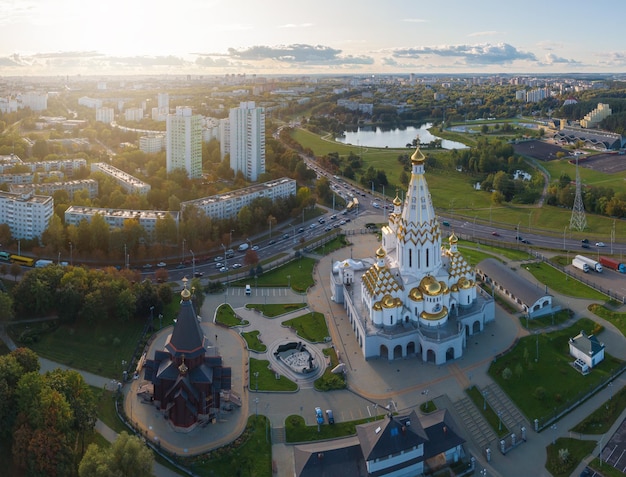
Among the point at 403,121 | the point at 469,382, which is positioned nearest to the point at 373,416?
the point at 469,382

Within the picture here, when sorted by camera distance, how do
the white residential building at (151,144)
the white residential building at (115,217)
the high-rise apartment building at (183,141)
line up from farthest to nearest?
the white residential building at (151,144) → the high-rise apartment building at (183,141) → the white residential building at (115,217)

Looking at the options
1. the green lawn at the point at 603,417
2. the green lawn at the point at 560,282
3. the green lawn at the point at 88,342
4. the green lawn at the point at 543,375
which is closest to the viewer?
the green lawn at the point at 603,417

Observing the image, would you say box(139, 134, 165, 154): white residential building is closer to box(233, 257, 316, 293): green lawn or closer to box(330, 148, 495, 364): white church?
box(233, 257, 316, 293): green lawn

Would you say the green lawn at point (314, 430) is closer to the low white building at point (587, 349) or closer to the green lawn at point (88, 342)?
the green lawn at point (88, 342)

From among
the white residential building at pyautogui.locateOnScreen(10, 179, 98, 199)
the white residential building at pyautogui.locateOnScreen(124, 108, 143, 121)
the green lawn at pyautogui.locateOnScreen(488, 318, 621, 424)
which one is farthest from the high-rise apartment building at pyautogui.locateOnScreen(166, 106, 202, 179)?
the white residential building at pyautogui.locateOnScreen(124, 108, 143, 121)

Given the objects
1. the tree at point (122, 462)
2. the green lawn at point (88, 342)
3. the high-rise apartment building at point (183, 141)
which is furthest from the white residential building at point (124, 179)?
the tree at point (122, 462)

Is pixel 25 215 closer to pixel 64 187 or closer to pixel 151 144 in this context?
pixel 64 187

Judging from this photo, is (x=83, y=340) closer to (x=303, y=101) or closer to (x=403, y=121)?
(x=403, y=121)
